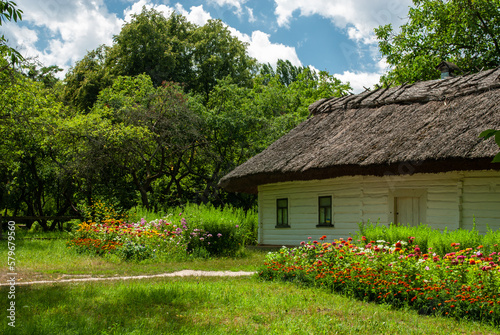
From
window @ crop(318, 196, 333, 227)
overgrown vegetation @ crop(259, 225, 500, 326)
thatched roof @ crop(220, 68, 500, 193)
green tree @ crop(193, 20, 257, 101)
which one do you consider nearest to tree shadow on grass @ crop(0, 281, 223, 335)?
overgrown vegetation @ crop(259, 225, 500, 326)

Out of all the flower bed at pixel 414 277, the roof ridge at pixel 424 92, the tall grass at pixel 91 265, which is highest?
the roof ridge at pixel 424 92

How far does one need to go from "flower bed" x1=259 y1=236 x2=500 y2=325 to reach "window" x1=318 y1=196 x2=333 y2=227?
23.3ft

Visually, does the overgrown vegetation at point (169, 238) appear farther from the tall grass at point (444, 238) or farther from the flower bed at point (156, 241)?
the tall grass at point (444, 238)

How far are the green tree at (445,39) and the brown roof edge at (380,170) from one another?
42.9ft

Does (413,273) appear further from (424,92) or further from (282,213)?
(282,213)

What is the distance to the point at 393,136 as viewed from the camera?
45.8 ft

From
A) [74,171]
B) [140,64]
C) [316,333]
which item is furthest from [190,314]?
[140,64]

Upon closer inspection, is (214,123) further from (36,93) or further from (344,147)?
(344,147)

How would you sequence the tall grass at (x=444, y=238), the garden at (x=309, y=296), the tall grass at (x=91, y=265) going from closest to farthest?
the garden at (x=309, y=296), the tall grass at (x=444, y=238), the tall grass at (x=91, y=265)

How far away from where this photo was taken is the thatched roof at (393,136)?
40.0 feet

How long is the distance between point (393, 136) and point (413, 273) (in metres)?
7.72

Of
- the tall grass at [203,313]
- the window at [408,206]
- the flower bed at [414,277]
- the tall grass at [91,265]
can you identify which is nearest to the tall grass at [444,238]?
the flower bed at [414,277]

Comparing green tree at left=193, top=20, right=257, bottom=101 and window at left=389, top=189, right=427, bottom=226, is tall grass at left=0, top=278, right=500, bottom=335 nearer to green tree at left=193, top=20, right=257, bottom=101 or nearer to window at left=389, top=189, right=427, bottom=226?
window at left=389, top=189, right=427, bottom=226

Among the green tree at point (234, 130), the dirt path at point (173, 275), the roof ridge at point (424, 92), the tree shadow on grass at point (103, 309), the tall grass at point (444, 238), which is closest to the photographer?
the tree shadow on grass at point (103, 309)
